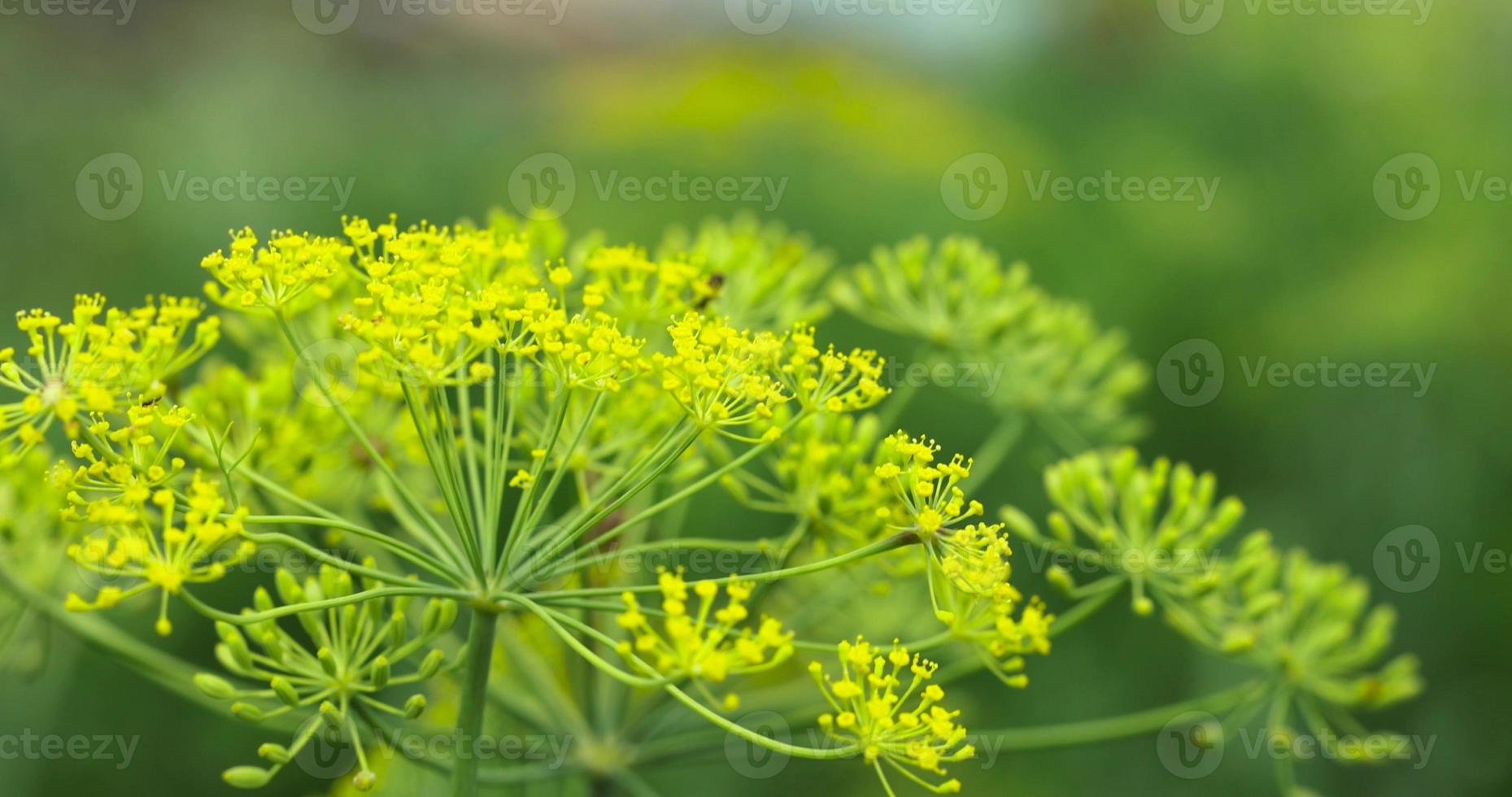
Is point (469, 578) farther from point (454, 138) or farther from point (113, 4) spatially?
point (113, 4)

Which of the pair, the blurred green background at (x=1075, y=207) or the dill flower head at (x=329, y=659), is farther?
the blurred green background at (x=1075, y=207)

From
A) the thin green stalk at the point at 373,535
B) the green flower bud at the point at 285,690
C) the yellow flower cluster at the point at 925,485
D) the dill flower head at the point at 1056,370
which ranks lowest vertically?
the green flower bud at the point at 285,690

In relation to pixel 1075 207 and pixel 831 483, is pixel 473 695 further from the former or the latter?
pixel 1075 207

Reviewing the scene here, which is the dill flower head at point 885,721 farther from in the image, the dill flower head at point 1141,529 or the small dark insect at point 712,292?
the small dark insect at point 712,292

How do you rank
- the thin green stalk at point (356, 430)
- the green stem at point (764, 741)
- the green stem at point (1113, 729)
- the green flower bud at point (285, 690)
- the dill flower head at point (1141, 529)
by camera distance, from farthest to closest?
the green stem at point (1113, 729) < the dill flower head at point (1141, 529) < the thin green stalk at point (356, 430) < the green flower bud at point (285, 690) < the green stem at point (764, 741)

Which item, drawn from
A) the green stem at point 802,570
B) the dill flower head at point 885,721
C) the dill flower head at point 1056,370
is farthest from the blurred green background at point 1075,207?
the dill flower head at point 885,721

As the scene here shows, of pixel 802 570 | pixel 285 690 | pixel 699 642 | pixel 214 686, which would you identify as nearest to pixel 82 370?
pixel 214 686
